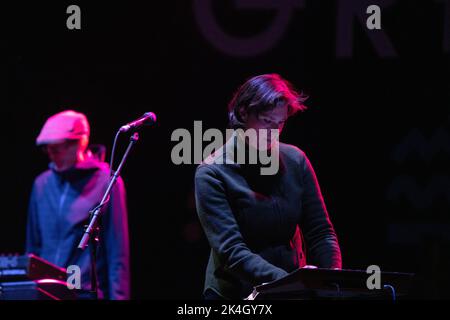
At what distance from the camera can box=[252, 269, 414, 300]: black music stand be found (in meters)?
2.63

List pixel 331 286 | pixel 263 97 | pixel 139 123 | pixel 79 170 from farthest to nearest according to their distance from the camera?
1. pixel 79 170
2. pixel 139 123
3. pixel 263 97
4. pixel 331 286

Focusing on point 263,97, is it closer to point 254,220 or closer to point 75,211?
point 254,220

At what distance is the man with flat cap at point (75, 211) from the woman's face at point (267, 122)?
1.64m

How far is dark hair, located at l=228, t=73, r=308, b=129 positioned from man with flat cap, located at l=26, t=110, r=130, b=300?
62.6 inches

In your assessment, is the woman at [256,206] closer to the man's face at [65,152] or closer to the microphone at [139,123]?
the microphone at [139,123]

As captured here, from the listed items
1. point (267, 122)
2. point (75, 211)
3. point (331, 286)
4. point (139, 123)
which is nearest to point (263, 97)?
point (267, 122)

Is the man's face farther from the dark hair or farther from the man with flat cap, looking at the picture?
the dark hair

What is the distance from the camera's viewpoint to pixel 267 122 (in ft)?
10.6

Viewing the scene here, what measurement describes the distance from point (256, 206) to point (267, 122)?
371 mm
